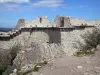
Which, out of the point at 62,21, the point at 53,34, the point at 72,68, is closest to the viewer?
the point at 72,68

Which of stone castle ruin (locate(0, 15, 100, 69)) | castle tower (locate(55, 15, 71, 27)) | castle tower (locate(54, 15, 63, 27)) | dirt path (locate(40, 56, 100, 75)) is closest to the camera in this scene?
dirt path (locate(40, 56, 100, 75))

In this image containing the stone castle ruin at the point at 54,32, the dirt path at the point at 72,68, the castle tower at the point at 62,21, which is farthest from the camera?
the castle tower at the point at 62,21

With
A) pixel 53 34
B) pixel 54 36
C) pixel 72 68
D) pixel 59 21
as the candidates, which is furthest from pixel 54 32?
pixel 72 68

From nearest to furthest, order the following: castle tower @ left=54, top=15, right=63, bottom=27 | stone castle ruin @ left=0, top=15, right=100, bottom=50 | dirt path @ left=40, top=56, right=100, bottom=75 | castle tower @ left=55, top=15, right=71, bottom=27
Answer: dirt path @ left=40, top=56, right=100, bottom=75, stone castle ruin @ left=0, top=15, right=100, bottom=50, castle tower @ left=55, top=15, right=71, bottom=27, castle tower @ left=54, top=15, right=63, bottom=27

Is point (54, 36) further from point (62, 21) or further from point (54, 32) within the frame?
point (62, 21)

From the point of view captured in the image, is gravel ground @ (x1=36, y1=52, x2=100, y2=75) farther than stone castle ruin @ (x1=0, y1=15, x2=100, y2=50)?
No

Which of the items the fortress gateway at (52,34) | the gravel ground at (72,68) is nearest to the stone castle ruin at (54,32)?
the fortress gateway at (52,34)

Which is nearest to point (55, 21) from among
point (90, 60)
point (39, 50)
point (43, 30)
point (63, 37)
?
point (43, 30)

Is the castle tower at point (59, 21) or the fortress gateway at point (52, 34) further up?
the castle tower at point (59, 21)

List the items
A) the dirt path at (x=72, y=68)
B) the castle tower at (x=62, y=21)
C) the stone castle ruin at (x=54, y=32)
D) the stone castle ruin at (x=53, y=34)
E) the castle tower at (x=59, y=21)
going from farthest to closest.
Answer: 1. the castle tower at (x=59, y=21)
2. the castle tower at (x=62, y=21)
3. the stone castle ruin at (x=54, y=32)
4. the stone castle ruin at (x=53, y=34)
5. the dirt path at (x=72, y=68)

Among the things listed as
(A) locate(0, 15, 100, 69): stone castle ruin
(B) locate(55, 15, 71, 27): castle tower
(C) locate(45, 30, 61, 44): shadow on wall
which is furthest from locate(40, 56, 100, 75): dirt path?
(B) locate(55, 15, 71, 27): castle tower

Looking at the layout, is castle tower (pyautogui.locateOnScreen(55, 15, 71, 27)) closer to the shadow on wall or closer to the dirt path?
the shadow on wall

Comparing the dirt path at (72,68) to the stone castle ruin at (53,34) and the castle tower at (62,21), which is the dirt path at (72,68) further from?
the castle tower at (62,21)

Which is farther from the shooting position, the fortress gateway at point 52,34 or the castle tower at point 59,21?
the castle tower at point 59,21
